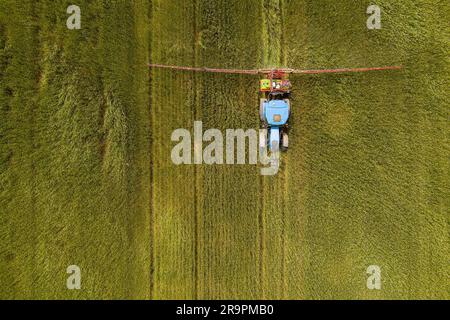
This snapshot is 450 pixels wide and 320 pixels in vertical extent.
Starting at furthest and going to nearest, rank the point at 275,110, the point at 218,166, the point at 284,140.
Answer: the point at 218,166 → the point at 284,140 → the point at 275,110

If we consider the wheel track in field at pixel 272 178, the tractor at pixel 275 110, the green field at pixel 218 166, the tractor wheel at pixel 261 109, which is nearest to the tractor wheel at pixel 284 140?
the tractor at pixel 275 110

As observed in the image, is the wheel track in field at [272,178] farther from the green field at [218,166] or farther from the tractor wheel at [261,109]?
the tractor wheel at [261,109]

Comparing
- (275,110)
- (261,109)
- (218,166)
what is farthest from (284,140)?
(218,166)

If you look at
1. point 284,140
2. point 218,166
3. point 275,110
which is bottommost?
point 218,166

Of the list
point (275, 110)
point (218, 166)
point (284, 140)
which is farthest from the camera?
point (218, 166)

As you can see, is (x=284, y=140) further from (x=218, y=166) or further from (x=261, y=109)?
(x=218, y=166)

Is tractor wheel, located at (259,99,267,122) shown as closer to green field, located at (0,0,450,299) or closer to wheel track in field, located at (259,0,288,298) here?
green field, located at (0,0,450,299)

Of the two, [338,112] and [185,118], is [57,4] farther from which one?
[338,112]
